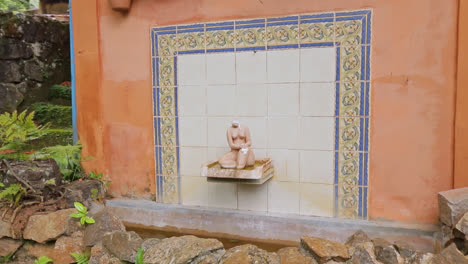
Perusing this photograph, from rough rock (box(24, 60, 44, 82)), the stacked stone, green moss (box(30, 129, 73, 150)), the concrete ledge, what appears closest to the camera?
the stacked stone

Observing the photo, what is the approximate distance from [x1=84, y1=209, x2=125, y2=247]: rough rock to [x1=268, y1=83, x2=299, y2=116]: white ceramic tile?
1874 mm

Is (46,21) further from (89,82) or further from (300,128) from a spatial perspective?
(300,128)

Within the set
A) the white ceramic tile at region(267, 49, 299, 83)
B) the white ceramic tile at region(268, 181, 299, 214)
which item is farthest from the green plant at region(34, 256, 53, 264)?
the white ceramic tile at region(267, 49, 299, 83)

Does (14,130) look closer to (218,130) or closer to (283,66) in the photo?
(218,130)

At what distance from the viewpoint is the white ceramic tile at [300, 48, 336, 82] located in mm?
3531

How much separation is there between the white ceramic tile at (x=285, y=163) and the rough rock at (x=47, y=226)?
2049mm

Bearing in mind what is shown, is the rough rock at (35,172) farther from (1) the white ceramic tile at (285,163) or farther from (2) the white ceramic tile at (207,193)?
(1) the white ceramic tile at (285,163)

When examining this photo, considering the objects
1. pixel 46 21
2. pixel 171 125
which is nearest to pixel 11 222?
pixel 171 125

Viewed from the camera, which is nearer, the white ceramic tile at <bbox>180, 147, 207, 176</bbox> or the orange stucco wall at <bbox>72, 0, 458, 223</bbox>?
the orange stucco wall at <bbox>72, 0, 458, 223</bbox>

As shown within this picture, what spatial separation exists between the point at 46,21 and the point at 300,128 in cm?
604

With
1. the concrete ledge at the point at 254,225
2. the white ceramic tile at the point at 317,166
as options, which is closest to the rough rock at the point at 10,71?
the concrete ledge at the point at 254,225

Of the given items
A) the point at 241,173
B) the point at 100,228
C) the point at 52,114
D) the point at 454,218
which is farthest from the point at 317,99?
the point at 52,114

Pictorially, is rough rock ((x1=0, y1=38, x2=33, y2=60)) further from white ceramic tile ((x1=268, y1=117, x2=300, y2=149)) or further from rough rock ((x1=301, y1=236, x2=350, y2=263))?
rough rock ((x1=301, y1=236, x2=350, y2=263))

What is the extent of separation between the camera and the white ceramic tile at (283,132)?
370cm
